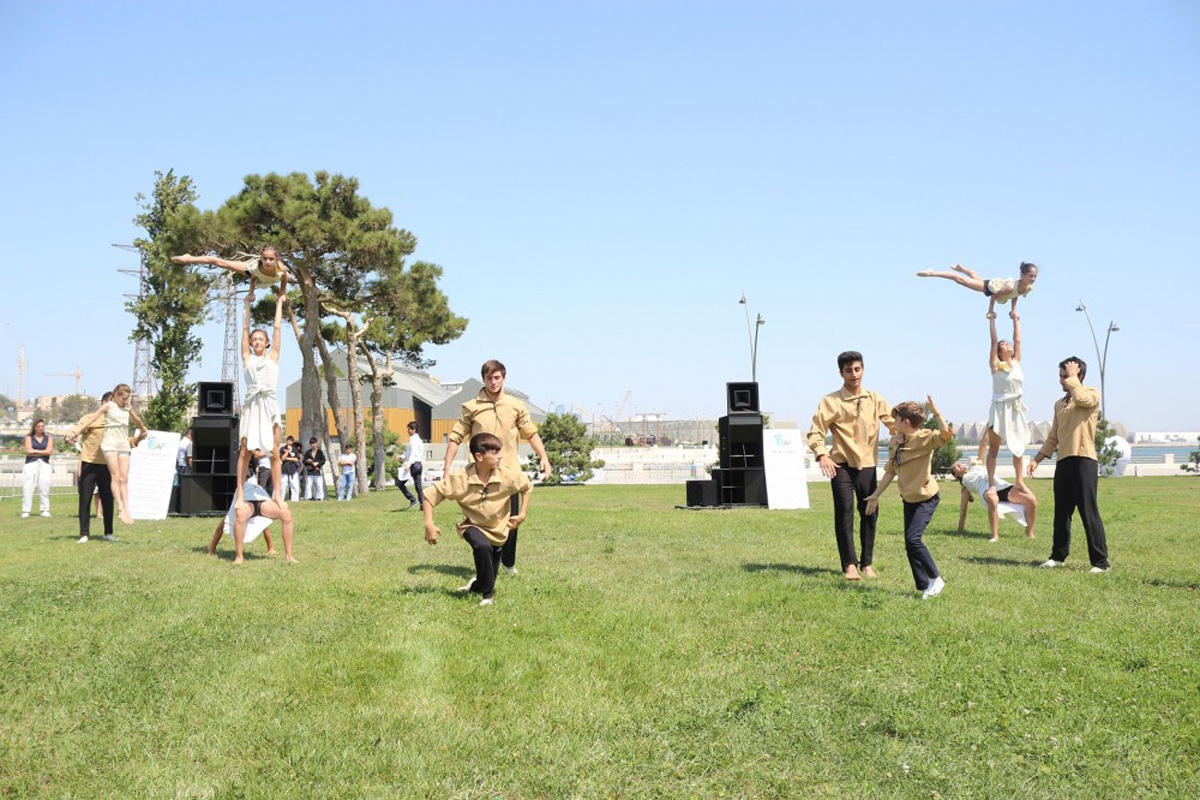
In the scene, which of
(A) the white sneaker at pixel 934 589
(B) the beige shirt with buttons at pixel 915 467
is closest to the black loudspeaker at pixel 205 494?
(B) the beige shirt with buttons at pixel 915 467

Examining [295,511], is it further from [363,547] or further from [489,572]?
[489,572]

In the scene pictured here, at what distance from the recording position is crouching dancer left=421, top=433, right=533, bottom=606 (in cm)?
665

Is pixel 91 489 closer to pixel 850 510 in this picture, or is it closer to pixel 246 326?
pixel 246 326

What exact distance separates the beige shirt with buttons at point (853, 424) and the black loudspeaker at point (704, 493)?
10.4 metres

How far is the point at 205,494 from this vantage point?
17.4 m

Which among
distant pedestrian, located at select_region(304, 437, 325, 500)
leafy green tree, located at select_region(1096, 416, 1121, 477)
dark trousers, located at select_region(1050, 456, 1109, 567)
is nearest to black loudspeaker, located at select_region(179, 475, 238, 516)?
distant pedestrian, located at select_region(304, 437, 325, 500)

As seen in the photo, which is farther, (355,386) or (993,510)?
(355,386)

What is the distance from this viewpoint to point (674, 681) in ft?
15.6

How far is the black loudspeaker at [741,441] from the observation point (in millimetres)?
18469

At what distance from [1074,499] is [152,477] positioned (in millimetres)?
15114

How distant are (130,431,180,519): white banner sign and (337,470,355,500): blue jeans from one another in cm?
693

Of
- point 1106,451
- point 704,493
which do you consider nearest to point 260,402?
point 704,493

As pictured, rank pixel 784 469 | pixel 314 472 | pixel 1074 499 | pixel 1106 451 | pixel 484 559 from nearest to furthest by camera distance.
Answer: pixel 484 559 → pixel 1074 499 → pixel 784 469 → pixel 314 472 → pixel 1106 451

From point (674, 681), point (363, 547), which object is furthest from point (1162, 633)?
point (363, 547)
